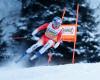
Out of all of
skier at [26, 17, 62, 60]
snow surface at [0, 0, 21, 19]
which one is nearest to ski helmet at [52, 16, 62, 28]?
skier at [26, 17, 62, 60]

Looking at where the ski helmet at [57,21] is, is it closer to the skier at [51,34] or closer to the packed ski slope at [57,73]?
the skier at [51,34]

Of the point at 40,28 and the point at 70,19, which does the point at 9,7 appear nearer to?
the point at 40,28

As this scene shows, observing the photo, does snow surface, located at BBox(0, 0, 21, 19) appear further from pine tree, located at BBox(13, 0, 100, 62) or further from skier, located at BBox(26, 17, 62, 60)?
skier, located at BBox(26, 17, 62, 60)

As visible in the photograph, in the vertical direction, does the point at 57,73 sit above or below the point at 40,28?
below

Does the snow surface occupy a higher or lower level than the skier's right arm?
higher

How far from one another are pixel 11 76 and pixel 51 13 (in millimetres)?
344

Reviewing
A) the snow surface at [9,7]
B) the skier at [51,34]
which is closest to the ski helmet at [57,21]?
the skier at [51,34]

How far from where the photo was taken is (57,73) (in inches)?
85.7

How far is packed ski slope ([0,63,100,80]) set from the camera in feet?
7.06

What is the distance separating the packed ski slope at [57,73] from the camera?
215 cm

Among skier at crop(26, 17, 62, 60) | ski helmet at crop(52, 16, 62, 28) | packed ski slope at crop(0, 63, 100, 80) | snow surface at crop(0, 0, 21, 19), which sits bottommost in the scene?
Result: packed ski slope at crop(0, 63, 100, 80)

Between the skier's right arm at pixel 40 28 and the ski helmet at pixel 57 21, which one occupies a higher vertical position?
the ski helmet at pixel 57 21

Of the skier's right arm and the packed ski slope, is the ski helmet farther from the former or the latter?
the packed ski slope

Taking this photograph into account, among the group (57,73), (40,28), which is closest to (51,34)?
(40,28)
